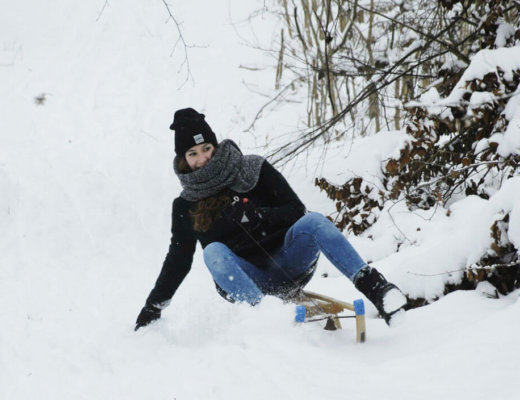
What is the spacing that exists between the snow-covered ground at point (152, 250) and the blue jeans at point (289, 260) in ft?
0.42

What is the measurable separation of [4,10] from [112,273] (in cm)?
777

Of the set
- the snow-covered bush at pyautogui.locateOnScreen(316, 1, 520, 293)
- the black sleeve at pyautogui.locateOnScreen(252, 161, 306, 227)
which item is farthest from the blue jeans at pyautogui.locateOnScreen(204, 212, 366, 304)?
the snow-covered bush at pyautogui.locateOnScreen(316, 1, 520, 293)

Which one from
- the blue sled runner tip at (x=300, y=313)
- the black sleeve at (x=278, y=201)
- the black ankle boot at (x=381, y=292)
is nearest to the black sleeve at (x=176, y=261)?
the black sleeve at (x=278, y=201)

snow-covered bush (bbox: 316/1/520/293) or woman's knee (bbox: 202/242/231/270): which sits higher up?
snow-covered bush (bbox: 316/1/520/293)

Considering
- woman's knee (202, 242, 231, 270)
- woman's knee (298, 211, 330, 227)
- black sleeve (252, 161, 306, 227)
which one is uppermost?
black sleeve (252, 161, 306, 227)

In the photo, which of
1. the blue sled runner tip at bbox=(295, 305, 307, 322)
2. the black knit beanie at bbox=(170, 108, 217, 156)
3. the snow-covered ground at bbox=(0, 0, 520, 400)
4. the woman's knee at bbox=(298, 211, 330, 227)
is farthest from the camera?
the black knit beanie at bbox=(170, 108, 217, 156)

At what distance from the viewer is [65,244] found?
5.02 metres

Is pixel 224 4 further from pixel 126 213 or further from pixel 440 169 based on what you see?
pixel 440 169

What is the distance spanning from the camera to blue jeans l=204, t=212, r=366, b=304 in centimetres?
227

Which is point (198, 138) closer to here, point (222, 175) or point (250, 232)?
point (222, 175)

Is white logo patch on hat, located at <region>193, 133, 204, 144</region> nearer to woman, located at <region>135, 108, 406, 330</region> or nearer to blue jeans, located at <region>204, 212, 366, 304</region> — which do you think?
woman, located at <region>135, 108, 406, 330</region>

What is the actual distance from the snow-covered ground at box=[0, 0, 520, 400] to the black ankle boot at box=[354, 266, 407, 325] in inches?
5.8

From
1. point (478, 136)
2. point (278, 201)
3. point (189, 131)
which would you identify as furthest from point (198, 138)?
point (478, 136)

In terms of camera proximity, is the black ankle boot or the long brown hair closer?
the black ankle boot
